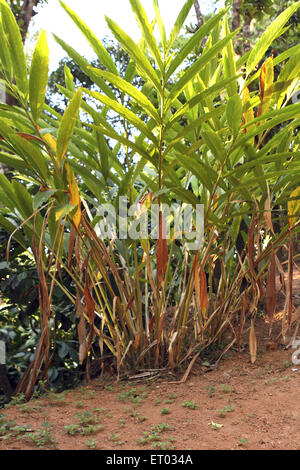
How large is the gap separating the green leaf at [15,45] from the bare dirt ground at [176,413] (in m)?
0.84

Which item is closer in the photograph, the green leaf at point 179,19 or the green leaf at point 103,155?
the green leaf at point 179,19

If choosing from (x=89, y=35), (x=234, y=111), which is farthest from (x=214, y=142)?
(x=89, y=35)

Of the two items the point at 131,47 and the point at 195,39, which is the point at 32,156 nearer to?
the point at 131,47

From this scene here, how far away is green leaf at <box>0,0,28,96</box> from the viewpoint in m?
1.13

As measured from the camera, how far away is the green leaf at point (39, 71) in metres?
1.14

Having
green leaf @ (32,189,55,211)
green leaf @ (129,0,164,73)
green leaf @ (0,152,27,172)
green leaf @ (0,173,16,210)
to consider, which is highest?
green leaf @ (129,0,164,73)

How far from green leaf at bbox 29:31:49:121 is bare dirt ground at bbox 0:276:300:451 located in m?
0.80

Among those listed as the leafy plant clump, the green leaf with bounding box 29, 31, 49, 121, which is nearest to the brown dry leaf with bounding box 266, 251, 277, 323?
the leafy plant clump

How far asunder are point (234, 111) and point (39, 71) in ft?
1.60

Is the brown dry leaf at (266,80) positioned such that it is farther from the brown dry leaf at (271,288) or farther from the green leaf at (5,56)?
the green leaf at (5,56)

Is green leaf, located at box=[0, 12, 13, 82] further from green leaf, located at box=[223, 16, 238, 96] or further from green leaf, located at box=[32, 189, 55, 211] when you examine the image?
green leaf, located at box=[223, 16, 238, 96]

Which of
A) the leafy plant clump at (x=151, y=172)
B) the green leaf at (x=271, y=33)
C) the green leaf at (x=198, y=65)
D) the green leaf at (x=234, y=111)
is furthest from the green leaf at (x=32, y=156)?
the green leaf at (x=271, y=33)

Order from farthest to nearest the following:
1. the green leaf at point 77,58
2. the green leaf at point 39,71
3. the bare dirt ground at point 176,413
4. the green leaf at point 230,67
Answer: the green leaf at point 230,67, the green leaf at point 77,58, the green leaf at point 39,71, the bare dirt ground at point 176,413

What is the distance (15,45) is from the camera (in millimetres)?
1175
